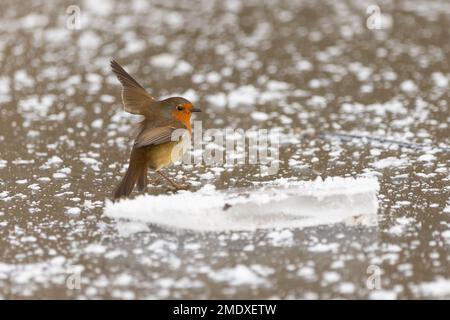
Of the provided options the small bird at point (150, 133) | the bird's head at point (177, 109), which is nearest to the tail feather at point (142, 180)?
the small bird at point (150, 133)

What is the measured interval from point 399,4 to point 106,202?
3.61 metres

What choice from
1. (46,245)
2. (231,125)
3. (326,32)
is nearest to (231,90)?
(231,125)

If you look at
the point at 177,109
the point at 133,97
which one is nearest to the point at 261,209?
the point at 177,109

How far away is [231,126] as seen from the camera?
3.68 metres

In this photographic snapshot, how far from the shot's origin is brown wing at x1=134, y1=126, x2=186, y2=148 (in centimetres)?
274

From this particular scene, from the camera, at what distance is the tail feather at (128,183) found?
265 cm

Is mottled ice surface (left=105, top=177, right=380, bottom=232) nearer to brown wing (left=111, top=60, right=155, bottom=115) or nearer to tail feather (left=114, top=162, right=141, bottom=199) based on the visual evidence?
tail feather (left=114, top=162, right=141, bottom=199)

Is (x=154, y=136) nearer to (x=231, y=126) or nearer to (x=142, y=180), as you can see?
(x=142, y=180)

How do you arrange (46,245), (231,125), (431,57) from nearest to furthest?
(46,245) → (231,125) → (431,57)

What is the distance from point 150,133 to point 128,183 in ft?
0.73

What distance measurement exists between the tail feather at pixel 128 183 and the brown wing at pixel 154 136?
89mm

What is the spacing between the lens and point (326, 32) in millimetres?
5039
